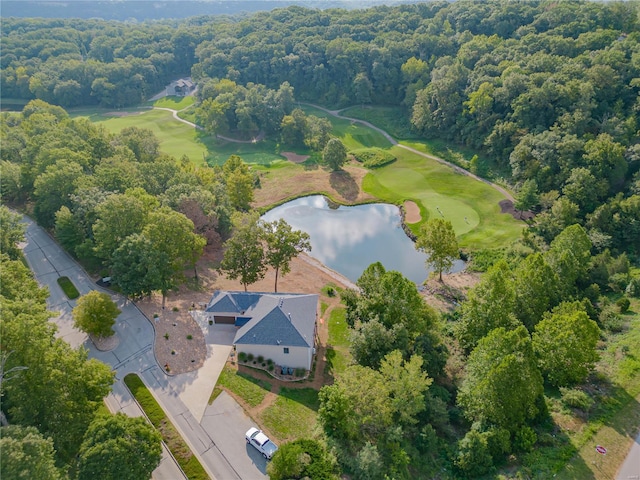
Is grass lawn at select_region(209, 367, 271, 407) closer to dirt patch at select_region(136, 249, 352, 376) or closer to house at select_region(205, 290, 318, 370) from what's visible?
dirt patch at select_region(136, 249, 352, 376)

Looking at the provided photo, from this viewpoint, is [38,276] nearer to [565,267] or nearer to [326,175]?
[326,175]

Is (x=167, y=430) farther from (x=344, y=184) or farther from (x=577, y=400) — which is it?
(x=344, y=184)

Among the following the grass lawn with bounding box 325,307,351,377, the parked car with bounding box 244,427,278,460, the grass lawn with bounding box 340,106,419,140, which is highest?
the grass lawn with bounding box 340,106,419,140

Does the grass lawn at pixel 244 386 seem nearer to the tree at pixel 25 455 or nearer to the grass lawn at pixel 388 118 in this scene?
the tree at pixel 25 455

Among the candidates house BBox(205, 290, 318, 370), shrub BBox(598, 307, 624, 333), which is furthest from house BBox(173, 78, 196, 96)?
shrub BBox(598, 307, 624, 333)

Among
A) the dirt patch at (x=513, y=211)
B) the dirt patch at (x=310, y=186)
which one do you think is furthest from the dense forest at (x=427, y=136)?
the dirt patch at (x=310, y=186)

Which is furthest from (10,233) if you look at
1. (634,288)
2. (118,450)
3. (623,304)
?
(634,288)

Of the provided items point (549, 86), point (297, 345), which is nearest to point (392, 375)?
point (297, 345)
